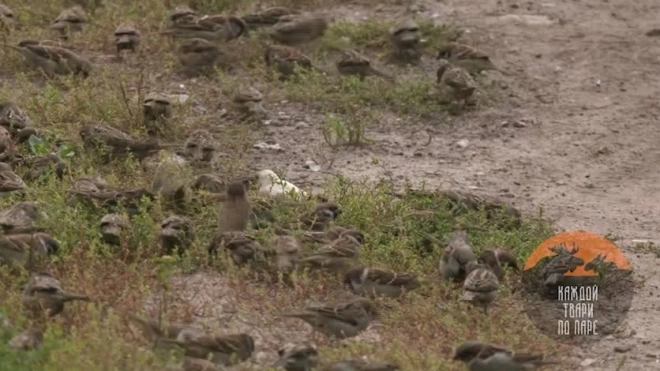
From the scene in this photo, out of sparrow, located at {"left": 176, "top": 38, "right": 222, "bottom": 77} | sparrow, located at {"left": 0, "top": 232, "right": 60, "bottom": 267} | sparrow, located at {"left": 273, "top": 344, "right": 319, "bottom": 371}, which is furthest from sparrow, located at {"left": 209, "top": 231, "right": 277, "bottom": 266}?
sparrow, located at {"left": 176, "top": 38, "right": 222, "bottom": 77}

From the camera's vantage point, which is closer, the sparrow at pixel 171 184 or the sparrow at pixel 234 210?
the sparrow at pixel 234 210

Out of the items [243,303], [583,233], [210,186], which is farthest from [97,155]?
[583,233]

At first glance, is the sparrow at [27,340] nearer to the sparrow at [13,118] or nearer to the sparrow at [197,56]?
the sparrow at [13,118]

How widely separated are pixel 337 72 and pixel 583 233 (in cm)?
342

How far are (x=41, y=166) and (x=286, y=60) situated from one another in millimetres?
2911

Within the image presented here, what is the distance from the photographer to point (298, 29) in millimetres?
12852

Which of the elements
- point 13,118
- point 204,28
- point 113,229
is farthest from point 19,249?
point 204,28

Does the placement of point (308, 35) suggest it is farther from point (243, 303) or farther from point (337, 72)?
point (243, 303)

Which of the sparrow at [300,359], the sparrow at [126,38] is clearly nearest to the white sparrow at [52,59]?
the sparrow at [126,38]

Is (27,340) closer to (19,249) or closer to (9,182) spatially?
(19,249)

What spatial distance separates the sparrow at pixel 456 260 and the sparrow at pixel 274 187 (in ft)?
4.27

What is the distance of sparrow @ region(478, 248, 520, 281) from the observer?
8898 mm

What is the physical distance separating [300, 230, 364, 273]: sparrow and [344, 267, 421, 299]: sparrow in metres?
0.14

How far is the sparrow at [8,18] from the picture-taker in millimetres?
12780
